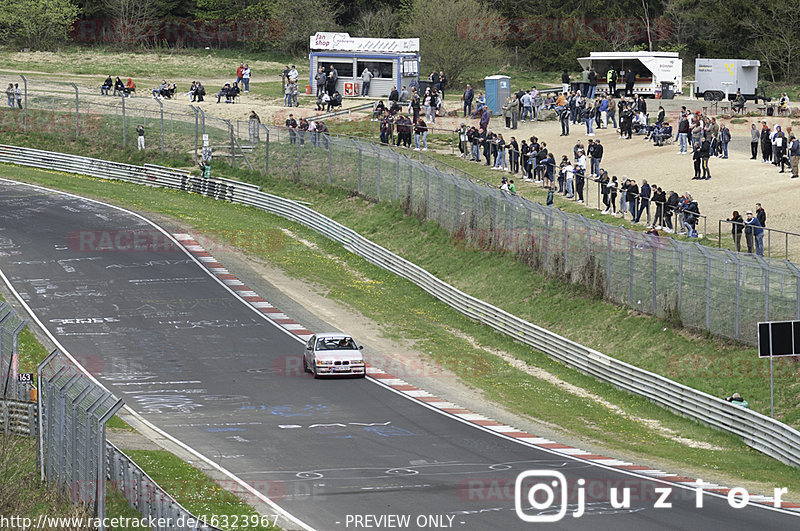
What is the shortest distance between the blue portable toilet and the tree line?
52.4ft

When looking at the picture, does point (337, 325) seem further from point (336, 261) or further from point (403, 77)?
point (403, 77)

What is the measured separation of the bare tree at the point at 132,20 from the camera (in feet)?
321

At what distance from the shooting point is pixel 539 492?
892 inches

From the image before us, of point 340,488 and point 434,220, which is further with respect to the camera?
point 434,220

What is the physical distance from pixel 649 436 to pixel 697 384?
282 centimetres

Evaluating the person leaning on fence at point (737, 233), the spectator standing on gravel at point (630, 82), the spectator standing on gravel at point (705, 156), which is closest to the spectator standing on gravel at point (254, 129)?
the spectator standing on gravel at point (705, 156)

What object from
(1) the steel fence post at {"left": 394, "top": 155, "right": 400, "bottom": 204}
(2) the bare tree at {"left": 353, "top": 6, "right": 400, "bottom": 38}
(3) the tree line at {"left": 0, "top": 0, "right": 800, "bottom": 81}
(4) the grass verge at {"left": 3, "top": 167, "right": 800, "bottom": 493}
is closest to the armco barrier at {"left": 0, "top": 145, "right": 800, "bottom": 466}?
(4) the grass verge at {"left": 3, "top": 167, "right": 800, "bottom": 493}

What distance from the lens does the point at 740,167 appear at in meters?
49.1

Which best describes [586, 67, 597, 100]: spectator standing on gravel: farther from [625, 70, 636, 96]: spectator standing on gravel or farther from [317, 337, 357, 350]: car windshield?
[317, 337, 357, 350]: car windshield

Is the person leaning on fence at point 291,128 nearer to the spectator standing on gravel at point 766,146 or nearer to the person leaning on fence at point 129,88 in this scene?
the person leaning on fence at point 129,88

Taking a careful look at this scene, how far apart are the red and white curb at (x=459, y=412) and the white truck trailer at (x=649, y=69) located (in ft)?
114

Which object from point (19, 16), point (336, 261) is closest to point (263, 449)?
point (336, 261)

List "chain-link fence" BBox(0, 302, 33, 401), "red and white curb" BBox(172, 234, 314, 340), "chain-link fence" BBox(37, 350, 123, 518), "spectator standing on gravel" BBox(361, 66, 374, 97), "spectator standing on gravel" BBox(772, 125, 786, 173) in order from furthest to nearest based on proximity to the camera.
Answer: "spectator standing on gravel" BBox(361, 66, 374, 97) → "spectator standing on gravel" BBox(772, 125, 786, 173) → "red and white curb" BBox(172, 234, 314, 340) → "chain-link fence" BBox(0, 302, 33, 401) → "chain-link fence" BBox(37, 350, 123, 518)

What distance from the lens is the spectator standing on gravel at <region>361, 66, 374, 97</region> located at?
69938mm
